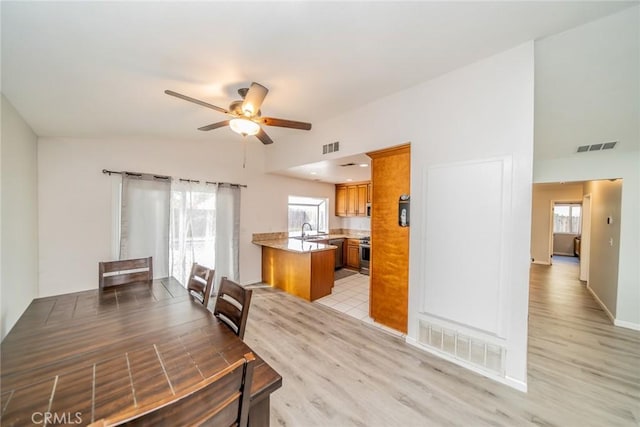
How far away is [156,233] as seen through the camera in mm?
3293

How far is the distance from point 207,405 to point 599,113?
4.09 meters

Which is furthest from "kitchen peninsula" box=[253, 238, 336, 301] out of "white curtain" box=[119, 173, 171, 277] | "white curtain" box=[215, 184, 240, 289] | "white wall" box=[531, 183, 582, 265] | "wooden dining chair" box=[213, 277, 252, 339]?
"white wall" box=[531, 183, 582, 265]

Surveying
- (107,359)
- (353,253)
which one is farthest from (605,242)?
(107,359)

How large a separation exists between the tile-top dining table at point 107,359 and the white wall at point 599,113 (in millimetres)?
3065

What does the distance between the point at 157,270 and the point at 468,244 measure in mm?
4010

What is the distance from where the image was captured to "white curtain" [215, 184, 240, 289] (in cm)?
393

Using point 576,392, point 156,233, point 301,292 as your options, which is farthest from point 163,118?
point 576,392

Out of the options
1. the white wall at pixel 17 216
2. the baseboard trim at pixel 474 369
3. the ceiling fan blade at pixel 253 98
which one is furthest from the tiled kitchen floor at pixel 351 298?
the white wall at pixel 17 216

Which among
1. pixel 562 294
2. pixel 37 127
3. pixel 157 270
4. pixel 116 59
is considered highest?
pixel 116 59

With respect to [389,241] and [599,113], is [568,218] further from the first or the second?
[389,241]

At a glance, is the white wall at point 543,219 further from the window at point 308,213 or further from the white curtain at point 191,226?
the white curtain at point 191,226

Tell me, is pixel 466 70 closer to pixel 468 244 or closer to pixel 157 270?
pixel 468 244

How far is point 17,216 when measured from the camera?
192 centimetres

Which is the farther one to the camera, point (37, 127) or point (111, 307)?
point (37, 127)
